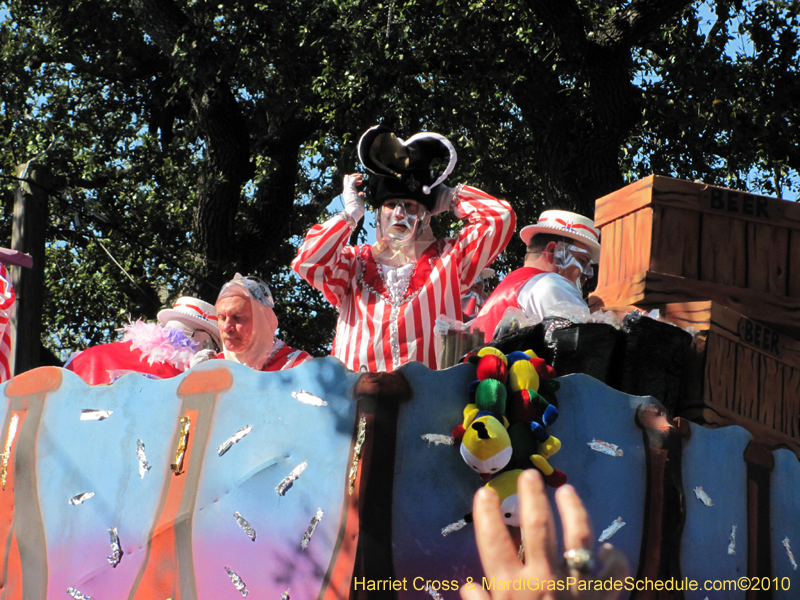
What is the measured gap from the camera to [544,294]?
3.96 m

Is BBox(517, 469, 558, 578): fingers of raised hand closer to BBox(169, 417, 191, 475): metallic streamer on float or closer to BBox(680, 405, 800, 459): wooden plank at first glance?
BBox(169, 417, 191, 475): metallic streamer on float

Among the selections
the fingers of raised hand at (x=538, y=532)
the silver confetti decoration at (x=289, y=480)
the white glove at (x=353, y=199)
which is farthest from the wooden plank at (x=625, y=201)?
the fingers of raised hand at (x=538, y=532)

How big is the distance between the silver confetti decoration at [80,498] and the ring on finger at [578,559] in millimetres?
1805

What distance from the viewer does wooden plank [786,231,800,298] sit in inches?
143

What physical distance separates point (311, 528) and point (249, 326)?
1609 mm

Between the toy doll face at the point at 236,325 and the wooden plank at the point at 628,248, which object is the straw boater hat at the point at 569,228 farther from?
the toy doll face at the point at 236,325

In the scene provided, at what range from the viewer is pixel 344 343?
13.6 feet

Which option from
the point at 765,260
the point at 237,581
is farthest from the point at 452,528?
the point at 765,260

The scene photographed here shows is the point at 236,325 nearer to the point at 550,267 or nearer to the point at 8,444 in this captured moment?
the point at 8,444

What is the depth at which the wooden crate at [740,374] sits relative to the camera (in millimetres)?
3332

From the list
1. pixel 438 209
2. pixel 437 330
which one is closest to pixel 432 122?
pixel 438 209

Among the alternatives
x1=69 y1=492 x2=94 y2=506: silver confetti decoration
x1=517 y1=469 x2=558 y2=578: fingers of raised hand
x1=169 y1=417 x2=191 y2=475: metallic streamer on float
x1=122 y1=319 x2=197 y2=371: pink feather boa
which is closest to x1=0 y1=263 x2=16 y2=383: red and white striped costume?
x1=122 y1=319 x2=197 y2=371: pink feather boa

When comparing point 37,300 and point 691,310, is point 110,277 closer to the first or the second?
point 37,300

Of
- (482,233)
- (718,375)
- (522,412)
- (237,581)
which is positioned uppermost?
(482,233)
